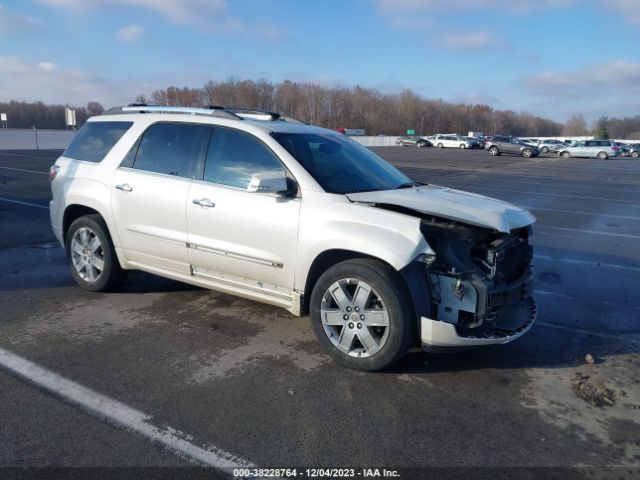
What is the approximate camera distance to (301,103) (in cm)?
11031

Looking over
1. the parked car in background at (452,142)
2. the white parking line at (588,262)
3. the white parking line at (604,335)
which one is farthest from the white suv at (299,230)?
the parked car in background at (452,142)

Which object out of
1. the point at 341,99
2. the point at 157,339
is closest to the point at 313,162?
the point at 157,339

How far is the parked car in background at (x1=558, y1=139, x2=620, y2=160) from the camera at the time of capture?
157 feet

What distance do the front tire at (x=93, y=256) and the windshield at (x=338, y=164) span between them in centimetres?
222

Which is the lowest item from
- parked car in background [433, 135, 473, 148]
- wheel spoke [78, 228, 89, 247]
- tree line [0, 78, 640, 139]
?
wheel spoke [78, 228, 89, 247]

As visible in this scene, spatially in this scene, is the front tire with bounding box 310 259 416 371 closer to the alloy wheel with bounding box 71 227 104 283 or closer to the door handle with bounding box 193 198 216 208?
the door handle with bounding box 193 198 216 208

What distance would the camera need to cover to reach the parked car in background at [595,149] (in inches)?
1880

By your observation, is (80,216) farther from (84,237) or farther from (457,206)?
(457,206)

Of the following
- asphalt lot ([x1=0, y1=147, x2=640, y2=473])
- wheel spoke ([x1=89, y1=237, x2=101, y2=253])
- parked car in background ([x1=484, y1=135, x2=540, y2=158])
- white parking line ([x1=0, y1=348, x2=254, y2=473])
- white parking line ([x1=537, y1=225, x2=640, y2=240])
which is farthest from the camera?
parked car in background ([x1=484, y1=135, x2=540, y2=158])

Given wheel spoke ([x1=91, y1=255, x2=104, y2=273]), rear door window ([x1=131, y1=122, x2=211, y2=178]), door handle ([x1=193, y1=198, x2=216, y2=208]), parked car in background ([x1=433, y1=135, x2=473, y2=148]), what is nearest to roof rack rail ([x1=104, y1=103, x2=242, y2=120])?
rear door window ([x1=131, y1=122, x2=211, y2=178])

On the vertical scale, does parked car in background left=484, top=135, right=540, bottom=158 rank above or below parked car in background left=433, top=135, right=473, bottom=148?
below

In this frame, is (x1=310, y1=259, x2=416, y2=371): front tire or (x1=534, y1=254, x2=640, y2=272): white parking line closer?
(x1=310, y1=259, x2=416, y2=371): front tire

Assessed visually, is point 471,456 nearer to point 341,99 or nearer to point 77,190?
point 77,190

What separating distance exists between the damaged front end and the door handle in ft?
6.06
